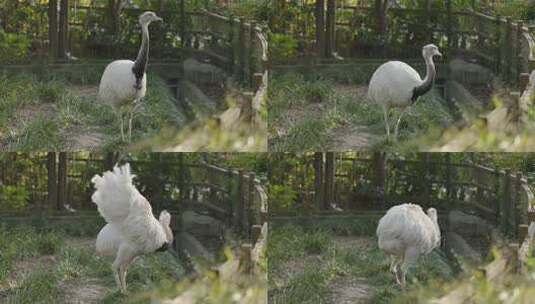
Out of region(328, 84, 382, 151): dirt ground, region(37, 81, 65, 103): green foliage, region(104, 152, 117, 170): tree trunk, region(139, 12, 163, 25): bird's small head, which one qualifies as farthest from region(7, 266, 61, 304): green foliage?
region(328, 84, 382, 151): dirt ground

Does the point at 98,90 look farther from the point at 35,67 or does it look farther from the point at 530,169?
the point at 530,169

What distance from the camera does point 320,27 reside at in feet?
16.2

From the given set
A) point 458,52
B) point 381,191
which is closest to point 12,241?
point 381,191

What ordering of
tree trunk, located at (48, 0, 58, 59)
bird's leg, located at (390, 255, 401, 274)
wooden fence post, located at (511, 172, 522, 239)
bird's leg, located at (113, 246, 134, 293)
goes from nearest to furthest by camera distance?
bird's leg, located at (113, 246, 134, 293) < bird's leg, located at (390, 255, 401, 274) < tree trunk, located at (48, 0, 58, 59) < wooden fence post, located at (511, 172, 522, 239)

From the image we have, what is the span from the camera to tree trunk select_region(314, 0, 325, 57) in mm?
4906

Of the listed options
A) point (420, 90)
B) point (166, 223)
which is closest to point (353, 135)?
point (420, 90)

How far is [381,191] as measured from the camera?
16.3 feet

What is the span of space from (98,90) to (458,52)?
166 cm

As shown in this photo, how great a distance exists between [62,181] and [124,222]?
0.59 metres

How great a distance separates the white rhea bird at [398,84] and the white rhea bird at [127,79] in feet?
3.30

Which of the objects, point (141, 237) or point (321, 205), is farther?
point (321, 205)

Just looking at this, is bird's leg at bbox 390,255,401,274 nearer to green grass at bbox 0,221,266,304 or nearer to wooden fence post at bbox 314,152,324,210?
wooden fence post at bbox 314,152,324,210

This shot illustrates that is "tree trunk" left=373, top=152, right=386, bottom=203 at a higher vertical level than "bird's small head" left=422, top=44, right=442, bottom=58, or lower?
lower

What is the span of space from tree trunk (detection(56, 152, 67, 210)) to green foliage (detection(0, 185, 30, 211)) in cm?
15
